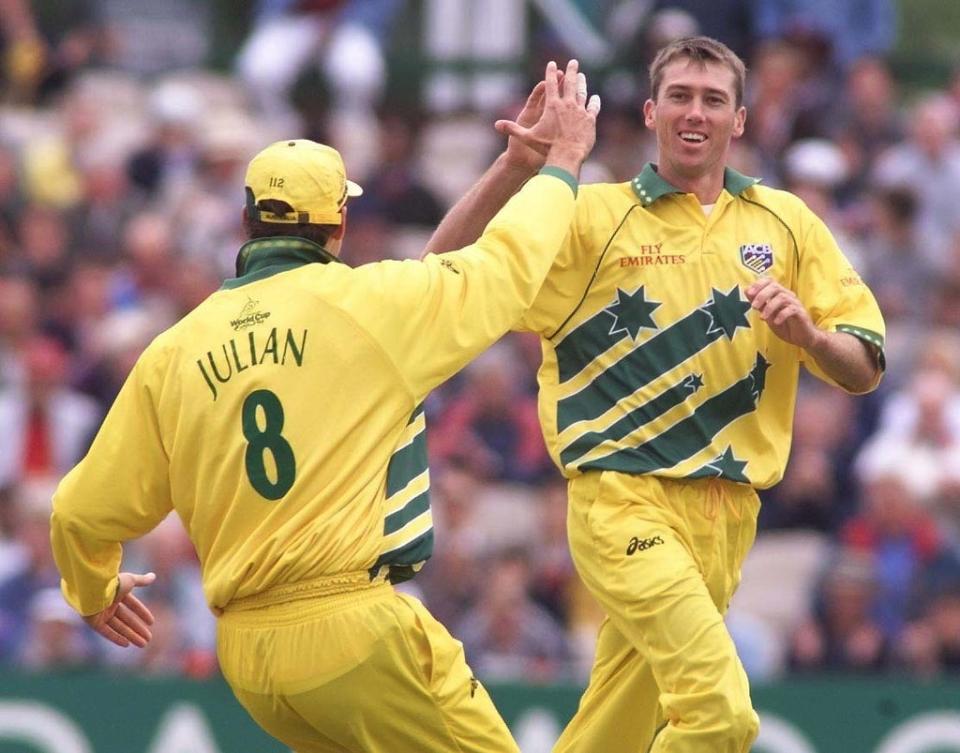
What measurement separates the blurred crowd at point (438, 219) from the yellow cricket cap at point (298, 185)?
4.69 metres

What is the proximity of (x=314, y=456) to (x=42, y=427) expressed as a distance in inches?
259

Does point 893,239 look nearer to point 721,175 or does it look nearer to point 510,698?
point 510,698

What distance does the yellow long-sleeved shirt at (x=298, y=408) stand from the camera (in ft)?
23.5

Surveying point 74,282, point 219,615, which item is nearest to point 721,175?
point 219,615

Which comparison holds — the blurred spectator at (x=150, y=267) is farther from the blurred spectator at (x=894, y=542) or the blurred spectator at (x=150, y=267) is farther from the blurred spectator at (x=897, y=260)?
the blurred spectator at (x=894, y=542)

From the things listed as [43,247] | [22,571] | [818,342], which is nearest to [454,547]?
Answer: [22,571]

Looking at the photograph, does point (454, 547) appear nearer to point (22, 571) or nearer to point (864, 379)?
point (22, 571)

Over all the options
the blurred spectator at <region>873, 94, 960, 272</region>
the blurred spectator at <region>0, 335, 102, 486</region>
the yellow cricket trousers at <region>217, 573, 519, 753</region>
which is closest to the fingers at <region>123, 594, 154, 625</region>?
the yellow cricket trousers at <region>217, 573, 519, 753</region>

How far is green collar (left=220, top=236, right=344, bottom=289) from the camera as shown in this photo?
7316 millimetres

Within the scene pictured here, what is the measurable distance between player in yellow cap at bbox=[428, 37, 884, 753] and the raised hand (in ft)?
4.98

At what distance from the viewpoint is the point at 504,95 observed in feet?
55.0

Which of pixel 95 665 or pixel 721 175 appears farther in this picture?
pixel 95 665

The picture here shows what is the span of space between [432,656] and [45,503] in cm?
583

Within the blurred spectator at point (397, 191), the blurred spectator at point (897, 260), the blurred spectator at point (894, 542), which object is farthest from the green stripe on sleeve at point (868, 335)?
the blurred spectator at point (397, 191)
